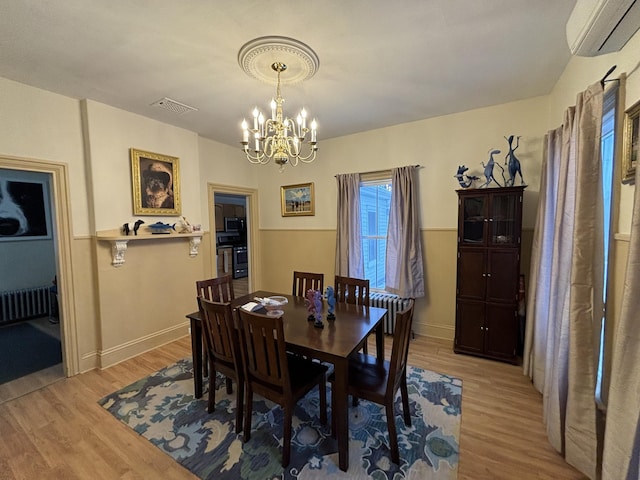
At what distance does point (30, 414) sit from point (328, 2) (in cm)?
370

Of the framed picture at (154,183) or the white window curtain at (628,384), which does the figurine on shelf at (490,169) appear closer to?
the white window curtain at (628,384)

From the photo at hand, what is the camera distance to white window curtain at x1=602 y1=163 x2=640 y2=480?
44.1 inches

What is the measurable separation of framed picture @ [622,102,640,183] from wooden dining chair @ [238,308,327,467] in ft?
6.54

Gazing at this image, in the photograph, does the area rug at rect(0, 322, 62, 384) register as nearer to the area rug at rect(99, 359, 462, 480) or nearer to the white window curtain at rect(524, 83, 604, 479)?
the area rug at rect(99, 359, 462, 480)

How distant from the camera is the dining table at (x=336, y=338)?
1619 millimetres

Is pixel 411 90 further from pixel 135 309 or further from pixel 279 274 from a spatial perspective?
pixel 135 309

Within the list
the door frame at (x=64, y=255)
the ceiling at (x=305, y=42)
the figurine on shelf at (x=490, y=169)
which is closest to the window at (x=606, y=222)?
the ceiling at (x=305, y=42)

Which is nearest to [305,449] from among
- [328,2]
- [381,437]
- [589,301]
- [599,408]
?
[381,437]

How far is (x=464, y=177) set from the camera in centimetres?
326

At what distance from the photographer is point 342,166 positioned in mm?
4090

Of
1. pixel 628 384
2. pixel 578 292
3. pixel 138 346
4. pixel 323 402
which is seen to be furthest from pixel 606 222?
pixel 138 346

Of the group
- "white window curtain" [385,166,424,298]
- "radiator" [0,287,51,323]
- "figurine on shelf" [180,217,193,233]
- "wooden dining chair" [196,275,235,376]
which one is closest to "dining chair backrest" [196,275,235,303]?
"wooden dining chair" [196,275,235,376]

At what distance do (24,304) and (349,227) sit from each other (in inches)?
195

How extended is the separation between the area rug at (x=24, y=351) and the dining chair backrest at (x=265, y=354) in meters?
2.72
